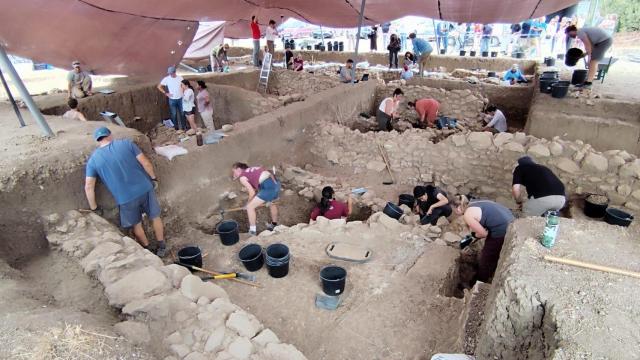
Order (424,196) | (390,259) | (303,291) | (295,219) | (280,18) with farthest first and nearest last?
1. (280,18)
2. (295,219)
3. (424,196)
4. (390,259)
5. (303,291)

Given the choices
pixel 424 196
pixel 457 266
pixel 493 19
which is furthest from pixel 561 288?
pixel 493 19

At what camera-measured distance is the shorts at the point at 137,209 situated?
14.7 ft

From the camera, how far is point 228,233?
15.8 ft

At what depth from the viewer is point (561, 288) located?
8.52 ft

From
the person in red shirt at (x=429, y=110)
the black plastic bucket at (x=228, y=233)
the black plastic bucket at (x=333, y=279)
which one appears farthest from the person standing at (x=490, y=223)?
the person in red shirt at (x=429, y=110)

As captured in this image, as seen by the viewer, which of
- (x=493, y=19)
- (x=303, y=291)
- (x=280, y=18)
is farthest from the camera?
(x=280, y=18)

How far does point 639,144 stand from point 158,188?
311 inches

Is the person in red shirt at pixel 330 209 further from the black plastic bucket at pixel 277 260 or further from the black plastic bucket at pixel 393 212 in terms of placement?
the black plastic bucket at pixel 277 260

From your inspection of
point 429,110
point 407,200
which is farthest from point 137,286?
point 429,110

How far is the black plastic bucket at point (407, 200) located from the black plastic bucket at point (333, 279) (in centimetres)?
252

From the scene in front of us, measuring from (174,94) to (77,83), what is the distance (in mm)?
1826

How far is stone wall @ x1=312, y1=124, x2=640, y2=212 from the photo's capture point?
19.7 feet

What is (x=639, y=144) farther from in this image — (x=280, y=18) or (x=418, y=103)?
(x=280, y=18)

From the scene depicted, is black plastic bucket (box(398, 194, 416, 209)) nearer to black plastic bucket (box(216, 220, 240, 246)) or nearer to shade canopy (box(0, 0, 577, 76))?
black plastic bucket (box(216, 220, 240, 246))
